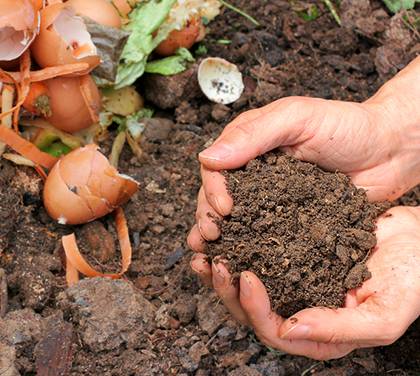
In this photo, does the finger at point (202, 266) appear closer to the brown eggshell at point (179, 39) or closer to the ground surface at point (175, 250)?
the ground surface at point (175, 250)

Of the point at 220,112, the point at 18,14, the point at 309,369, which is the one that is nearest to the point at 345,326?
the point at 309,369

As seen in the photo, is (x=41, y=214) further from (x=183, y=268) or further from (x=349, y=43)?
(x=349, y=43)

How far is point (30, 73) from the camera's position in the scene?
2330 mm

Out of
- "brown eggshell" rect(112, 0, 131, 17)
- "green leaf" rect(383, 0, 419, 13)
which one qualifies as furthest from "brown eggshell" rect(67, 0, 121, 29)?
"green leaf" rect(383, 0, 419, 13)

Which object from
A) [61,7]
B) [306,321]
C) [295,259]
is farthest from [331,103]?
[61,7]

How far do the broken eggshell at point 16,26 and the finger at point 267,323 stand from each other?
102 cm

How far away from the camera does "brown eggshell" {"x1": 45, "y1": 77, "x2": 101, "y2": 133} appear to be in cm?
239

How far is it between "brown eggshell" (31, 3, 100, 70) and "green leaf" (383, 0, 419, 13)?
4.29ft

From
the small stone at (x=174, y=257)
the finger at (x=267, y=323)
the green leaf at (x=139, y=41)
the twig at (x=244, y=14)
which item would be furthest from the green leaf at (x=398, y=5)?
the finger at (x=267, y=323)

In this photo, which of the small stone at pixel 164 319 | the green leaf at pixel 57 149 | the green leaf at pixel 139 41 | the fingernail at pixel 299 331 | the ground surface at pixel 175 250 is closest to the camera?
the fingernail at pixel 299 331

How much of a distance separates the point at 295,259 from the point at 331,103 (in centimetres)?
53

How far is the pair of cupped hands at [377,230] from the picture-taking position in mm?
1868

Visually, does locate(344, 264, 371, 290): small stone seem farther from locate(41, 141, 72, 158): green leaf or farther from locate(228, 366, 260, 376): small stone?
locate(41, 141, 72, 158): green leaf

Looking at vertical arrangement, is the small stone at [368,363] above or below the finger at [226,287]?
below
